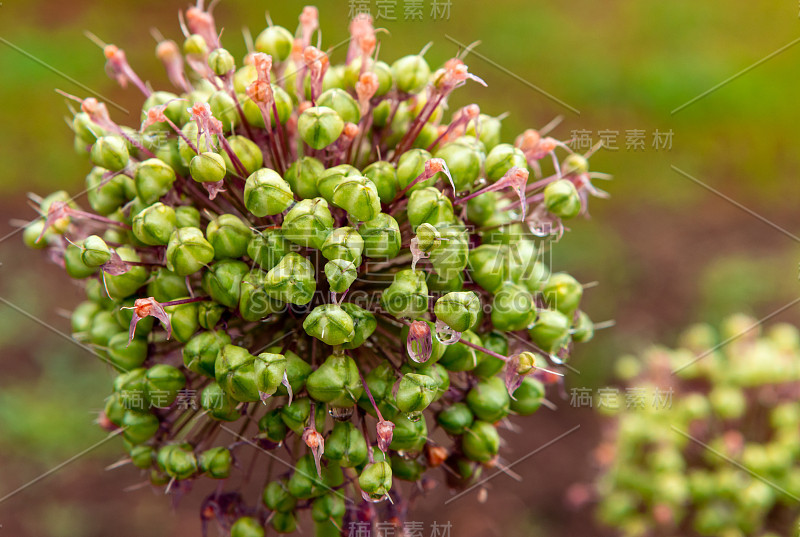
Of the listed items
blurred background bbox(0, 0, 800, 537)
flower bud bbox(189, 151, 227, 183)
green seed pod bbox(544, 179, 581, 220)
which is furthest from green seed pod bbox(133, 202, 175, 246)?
blurred background bbox(0, 0, 800, 537)

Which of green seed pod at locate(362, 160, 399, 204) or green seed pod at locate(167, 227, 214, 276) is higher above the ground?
green seed pod at locate(362, 160, 399, 204)

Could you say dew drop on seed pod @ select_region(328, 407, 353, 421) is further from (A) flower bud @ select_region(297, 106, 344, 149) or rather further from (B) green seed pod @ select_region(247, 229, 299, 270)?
(A) flower bud @ select_region(297, 106, 344, 149)

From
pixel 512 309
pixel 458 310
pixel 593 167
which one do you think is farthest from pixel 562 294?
pixel 593 167

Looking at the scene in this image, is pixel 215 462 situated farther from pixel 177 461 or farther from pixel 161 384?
pixel 161 384

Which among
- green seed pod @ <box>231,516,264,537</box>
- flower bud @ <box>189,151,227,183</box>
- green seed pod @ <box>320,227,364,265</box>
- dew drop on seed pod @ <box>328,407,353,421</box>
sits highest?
flower bud @ <box>189,151,227,183</box>

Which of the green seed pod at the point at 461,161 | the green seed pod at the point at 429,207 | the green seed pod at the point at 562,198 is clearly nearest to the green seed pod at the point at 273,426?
the green seed pod at the point at 429,207

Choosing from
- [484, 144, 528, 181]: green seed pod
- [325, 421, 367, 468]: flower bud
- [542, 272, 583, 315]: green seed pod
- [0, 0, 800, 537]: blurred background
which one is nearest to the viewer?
[325, 421, 367, 468]: flower bud

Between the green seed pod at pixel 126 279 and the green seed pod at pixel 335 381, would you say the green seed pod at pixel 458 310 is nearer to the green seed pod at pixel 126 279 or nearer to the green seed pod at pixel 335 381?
the green seed pod at pixel 335 381

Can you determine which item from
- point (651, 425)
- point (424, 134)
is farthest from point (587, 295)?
point (424, 134)
